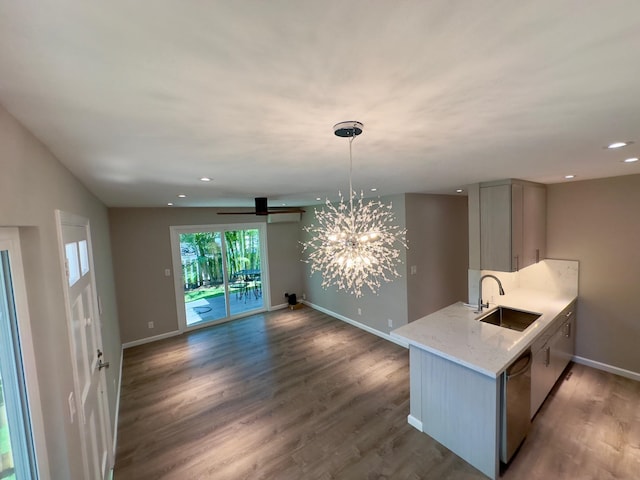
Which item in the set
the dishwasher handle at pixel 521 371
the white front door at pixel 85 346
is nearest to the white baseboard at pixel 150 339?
the white front door at pixel 85 346

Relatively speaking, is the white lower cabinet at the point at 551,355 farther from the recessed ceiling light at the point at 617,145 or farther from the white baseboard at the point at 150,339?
the white baseboard at the point at 150,339

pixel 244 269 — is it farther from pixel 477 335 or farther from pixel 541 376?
pixel 541 376

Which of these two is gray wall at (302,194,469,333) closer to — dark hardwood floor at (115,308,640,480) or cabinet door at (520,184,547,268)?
dark hardwood floor at (115,308,640,480)

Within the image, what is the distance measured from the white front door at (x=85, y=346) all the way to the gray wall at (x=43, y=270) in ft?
0.37

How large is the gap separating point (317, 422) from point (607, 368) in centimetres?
368

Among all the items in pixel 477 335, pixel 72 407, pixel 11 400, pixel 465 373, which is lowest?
pixel 465 373

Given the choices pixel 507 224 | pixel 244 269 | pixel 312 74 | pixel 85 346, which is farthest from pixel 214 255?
pixel 312 74

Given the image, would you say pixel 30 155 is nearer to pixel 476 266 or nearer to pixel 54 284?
pixel 54 284

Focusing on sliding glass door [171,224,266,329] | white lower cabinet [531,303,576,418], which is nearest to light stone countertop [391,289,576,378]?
white lower cabinet [531,303,576,418]

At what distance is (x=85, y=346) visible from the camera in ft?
6.16

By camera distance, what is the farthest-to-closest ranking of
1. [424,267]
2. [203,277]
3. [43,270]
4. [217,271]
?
[217,271], [203,277], [424,267], [43,270]

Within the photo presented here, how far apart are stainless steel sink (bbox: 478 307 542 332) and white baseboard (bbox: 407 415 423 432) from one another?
1.26 meters

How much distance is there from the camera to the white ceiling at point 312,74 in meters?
0.56

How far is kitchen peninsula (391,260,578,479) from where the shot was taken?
6.82ft
